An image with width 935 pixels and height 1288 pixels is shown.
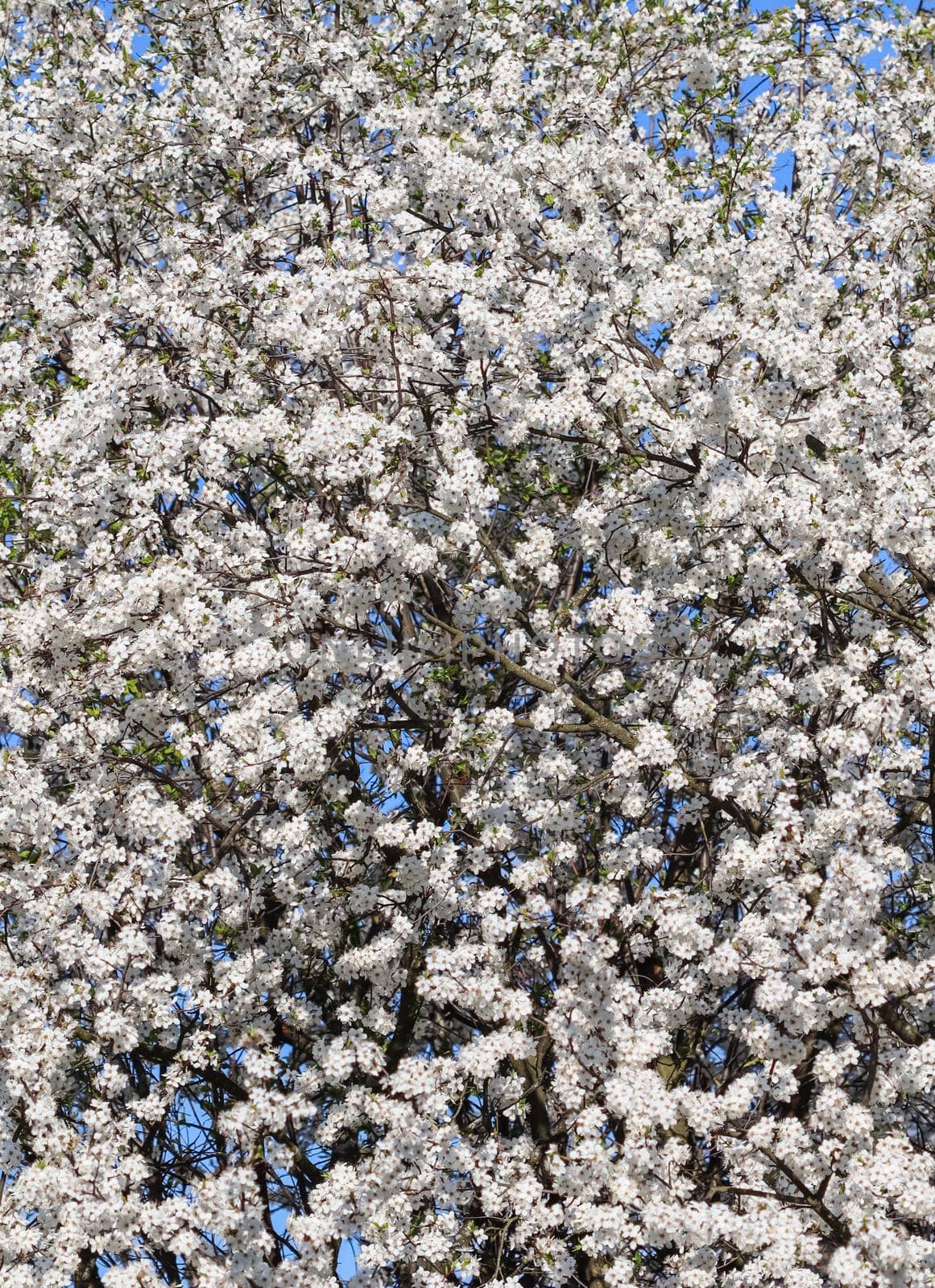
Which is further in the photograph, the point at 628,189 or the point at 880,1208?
the point at 628,189

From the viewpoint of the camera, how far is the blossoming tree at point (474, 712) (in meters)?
11.1

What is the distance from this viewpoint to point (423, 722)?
12375 mm

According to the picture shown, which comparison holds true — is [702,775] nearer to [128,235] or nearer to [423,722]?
[423,722]

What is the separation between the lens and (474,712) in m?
12.6

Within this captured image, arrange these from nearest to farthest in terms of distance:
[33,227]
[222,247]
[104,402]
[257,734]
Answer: [257,734] < [104,402] < [222,247] < [33,227]

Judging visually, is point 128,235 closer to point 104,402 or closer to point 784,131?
point 104,402

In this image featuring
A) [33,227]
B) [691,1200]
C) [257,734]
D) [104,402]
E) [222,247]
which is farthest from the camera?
[33,227]

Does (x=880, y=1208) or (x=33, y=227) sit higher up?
(x=33, y=227)

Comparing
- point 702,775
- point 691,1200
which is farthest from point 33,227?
point 691,1200

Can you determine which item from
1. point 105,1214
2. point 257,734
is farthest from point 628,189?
point 105,1214

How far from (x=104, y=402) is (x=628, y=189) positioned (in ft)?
15.3

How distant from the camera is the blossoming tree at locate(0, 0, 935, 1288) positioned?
11062mm

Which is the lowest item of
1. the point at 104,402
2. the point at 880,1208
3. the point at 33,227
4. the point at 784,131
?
the point at 880,1208

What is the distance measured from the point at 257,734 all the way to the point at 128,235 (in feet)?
20.9
